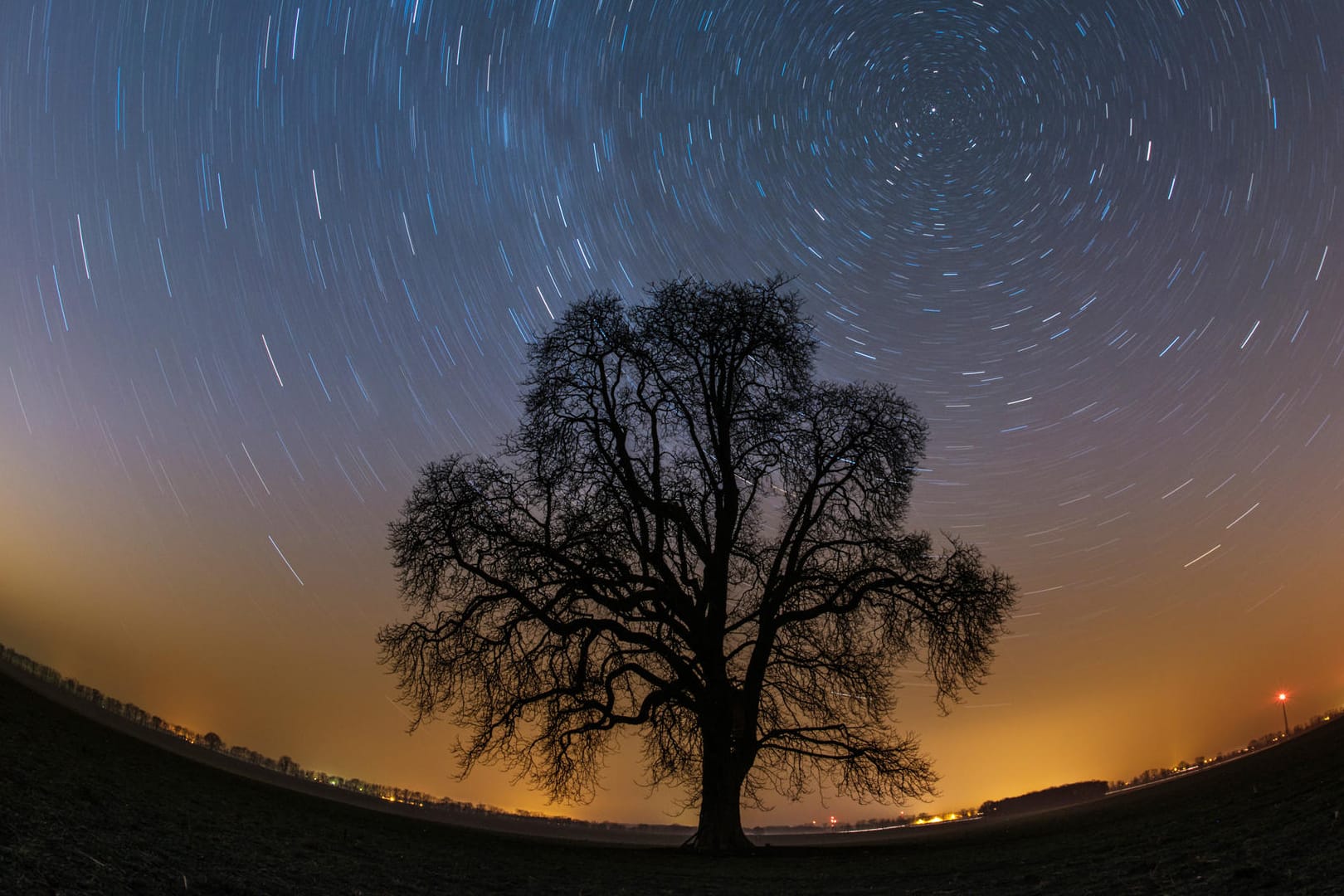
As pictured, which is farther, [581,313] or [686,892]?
[581,313]

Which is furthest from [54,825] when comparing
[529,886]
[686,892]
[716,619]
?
[716,619]

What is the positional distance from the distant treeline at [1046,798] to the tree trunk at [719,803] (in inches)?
802

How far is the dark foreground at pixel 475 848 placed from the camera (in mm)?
5492

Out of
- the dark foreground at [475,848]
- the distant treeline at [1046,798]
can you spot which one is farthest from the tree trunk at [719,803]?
the distant treeline at [1046,798]

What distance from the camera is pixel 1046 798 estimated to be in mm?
33406

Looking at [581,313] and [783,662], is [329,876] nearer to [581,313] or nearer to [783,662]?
[783,662]

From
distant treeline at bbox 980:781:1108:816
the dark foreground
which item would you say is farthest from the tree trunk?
distant treeline at bbox 980:781:1108:816

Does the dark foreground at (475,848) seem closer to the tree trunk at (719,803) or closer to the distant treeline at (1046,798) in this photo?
the tree trunk at (719,803)

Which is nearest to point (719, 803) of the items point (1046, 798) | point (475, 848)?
point (475, 848)

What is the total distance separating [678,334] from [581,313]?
195 centimetres

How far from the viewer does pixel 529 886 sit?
8281 mm

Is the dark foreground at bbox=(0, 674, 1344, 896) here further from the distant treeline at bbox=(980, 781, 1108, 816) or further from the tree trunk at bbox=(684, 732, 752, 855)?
the distant treeline at bbox=(980, 781, 1108, 816)

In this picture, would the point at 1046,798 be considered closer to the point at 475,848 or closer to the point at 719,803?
the point at 719,803

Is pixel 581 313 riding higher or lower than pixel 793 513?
higher
